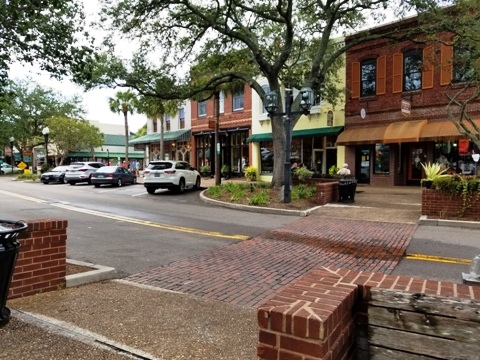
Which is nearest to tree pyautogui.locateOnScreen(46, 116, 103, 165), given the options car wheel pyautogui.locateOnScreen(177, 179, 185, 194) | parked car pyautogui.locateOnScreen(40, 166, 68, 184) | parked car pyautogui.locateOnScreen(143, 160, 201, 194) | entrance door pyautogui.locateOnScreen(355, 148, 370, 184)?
parked car pyautogui.locateOnScreen(40, 166, 68, 184)

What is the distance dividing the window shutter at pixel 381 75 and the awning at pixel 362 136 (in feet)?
6.92

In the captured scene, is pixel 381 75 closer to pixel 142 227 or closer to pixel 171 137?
pixel 142 227

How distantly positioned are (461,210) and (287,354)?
10.4 m

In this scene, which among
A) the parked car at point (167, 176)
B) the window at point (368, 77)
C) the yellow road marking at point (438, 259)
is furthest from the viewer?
the window at point (368, 77)

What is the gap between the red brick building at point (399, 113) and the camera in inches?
738

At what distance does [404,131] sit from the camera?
63.8ft

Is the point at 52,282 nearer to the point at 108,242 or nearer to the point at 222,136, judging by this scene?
the point at 108,242

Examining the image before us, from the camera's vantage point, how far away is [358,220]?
11117 mm

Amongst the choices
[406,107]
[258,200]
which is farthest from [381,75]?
[258,200]

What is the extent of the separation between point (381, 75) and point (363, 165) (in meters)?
5.08

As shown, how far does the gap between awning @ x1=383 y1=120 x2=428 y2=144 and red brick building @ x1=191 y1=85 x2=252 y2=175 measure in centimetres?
1130

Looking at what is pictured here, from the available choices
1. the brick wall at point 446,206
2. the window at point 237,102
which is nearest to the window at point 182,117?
the window at point 237,102

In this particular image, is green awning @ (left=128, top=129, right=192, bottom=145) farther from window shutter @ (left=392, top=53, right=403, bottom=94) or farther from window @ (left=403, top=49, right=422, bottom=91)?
window @ (left=403, top=49, right=422, bottom=91)

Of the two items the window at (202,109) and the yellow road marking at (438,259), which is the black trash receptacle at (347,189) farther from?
the window at (202,109)
